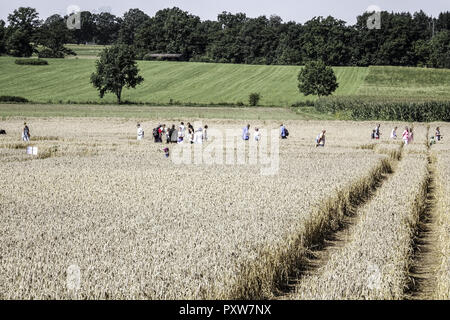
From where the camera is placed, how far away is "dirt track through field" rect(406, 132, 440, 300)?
1044 centimetres

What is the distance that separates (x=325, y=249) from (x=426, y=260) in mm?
2115

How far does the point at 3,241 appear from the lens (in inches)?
451

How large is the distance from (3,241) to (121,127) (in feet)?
155

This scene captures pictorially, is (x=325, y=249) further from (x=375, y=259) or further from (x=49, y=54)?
(x=49, y=54)

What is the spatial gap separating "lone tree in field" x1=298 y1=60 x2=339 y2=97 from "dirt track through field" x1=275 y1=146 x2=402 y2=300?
95.1 meters

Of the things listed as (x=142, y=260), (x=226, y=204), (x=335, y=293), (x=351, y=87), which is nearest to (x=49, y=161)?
(x=226, y=204)

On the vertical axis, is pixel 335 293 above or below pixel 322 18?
below

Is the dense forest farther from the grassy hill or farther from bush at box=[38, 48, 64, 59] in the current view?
the grassy hill

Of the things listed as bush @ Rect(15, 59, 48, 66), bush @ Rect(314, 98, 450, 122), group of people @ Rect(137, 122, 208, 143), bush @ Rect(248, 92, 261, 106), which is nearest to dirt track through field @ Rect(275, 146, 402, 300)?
group of people @ Rect(137, 122, 208, 143)

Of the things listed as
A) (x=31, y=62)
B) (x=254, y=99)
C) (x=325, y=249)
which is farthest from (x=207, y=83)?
(x=325, y=249)

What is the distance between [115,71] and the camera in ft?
341

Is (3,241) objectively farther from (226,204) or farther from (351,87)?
(351,87)

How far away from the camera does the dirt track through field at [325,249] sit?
10312 millimetres

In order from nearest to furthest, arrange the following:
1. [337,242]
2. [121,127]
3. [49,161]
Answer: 1. [337,242]
2. [49,161]
3. [121,127]
